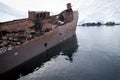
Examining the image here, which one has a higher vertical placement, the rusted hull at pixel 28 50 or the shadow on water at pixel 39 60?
the rusted hull at pixel 28 50

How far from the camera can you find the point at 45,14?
2089cm

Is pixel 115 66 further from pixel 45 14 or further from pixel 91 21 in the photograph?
pixel 91 21

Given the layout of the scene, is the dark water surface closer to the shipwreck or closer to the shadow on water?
the shadow on water

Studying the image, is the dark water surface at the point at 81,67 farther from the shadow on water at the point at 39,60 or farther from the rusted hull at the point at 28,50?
the rusted hull at the point at 28,50

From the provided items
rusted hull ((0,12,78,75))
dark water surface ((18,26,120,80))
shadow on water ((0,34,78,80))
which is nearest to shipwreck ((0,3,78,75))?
rusted hull ((0,12,78,75))

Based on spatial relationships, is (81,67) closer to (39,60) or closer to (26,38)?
(39,60)

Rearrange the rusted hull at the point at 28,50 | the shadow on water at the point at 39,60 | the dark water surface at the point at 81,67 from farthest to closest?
the shadow on water at the point at 39,60, the rusted hull at the point at 28,50, the dark water surface at the point at 81,67

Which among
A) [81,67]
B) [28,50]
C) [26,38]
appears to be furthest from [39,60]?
[81,67]

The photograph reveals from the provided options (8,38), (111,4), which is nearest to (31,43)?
(8,38)

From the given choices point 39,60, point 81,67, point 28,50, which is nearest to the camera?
point 81,67

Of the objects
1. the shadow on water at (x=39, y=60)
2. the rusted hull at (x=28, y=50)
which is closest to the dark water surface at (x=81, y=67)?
the shadow on water at (x=39, y=60)

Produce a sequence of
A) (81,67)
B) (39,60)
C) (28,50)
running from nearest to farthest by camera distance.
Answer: (81,67) < (28,50) < (39,60)

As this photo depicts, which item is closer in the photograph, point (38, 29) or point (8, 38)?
point (8, 38)

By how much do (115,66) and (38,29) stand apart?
32.5 ft
